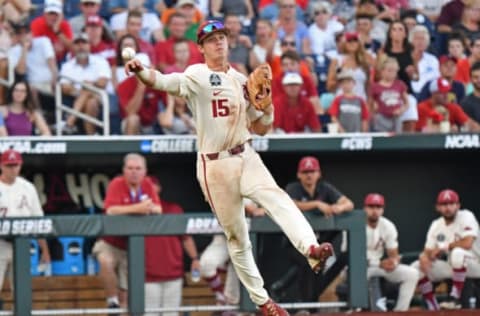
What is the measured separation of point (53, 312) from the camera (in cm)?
1146

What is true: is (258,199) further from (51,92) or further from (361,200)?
(361,200)

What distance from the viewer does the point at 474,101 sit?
13.9 m

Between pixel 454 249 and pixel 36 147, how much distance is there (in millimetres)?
3662

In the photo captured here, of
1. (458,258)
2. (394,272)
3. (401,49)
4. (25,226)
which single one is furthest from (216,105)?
(401,49)

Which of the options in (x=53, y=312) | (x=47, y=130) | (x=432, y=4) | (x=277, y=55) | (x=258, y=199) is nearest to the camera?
(x=258, y=199)

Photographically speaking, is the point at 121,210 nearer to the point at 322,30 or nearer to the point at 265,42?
the point at 265,42

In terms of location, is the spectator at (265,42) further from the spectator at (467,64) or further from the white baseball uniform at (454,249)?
the white baseball uniform at (454,249)

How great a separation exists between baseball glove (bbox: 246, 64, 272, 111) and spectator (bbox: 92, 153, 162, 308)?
288 cm

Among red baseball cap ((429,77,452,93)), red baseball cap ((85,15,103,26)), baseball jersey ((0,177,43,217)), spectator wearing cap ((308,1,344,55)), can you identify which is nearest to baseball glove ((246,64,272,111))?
baseball jersey ((0,177,43,217))

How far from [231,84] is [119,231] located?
278 cm

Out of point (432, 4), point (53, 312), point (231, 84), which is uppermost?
point (432, 4)

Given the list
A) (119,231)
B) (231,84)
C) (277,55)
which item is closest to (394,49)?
(277,55)

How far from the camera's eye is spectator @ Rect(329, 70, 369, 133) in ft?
44.0

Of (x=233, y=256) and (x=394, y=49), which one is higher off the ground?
(x=394, y=49)
